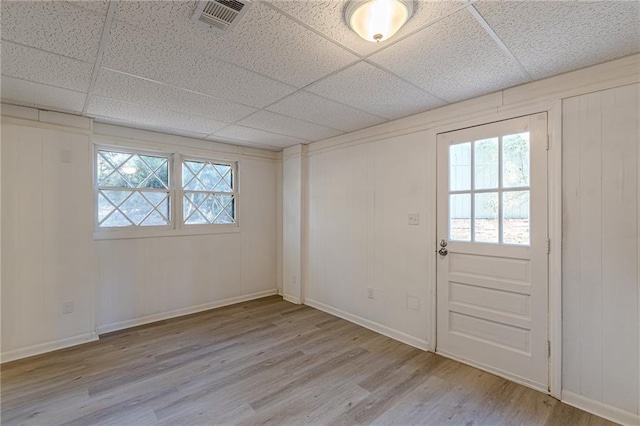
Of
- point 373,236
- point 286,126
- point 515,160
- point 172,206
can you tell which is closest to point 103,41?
point 286,126

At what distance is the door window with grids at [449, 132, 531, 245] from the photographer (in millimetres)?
2293

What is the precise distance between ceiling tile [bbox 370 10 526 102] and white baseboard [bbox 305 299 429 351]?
2332 mm

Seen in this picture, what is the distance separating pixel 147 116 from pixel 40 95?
2.60ft

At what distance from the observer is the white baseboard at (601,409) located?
1828 mm

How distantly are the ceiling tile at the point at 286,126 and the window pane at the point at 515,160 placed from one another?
5.95 ft

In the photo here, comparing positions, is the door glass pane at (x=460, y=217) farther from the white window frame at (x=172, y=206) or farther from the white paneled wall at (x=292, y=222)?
the white window frame at (x=172, y=206)

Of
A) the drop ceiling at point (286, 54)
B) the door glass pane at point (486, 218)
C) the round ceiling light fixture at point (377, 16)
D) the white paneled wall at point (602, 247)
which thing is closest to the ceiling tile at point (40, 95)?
the drop ceiling at point (286, 54)

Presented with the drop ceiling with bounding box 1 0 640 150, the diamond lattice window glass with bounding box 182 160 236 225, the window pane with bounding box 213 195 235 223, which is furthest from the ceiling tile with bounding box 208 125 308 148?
the window pane with bounding box 213 195 235 223

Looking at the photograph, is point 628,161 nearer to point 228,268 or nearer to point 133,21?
point 133,21

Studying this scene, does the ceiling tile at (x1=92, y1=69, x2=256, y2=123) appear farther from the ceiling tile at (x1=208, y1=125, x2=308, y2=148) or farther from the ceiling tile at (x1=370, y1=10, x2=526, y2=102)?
the ceiling tile at (x1=370, y1=10, x2=526, y2=102)

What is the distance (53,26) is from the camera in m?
1.52

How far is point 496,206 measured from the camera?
2422 mm

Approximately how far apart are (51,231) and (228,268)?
78.7 inches

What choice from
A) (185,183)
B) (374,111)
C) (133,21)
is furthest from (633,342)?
(185,183)
